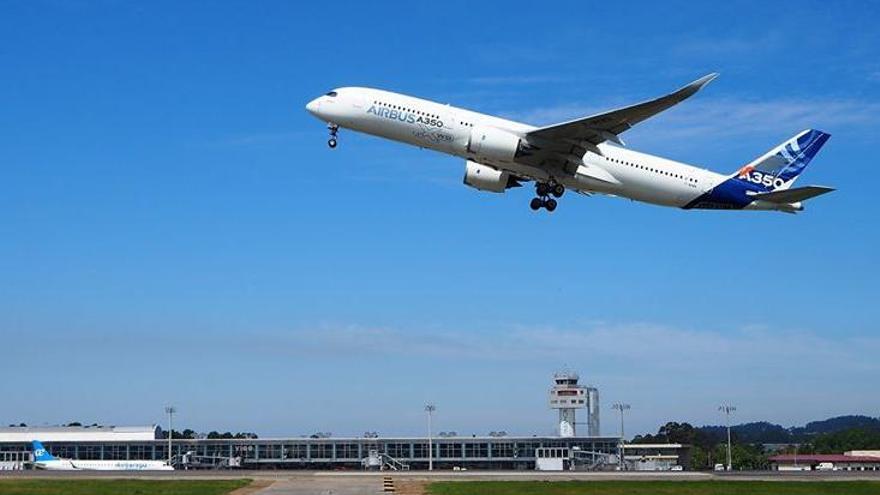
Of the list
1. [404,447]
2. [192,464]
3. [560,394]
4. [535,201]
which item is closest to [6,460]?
[192,464]

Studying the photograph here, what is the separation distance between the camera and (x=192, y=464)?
5231 inches

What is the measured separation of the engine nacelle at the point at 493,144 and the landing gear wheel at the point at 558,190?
4591 millimetres

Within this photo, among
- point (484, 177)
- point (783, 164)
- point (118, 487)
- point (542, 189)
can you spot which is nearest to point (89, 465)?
point (118, 487)

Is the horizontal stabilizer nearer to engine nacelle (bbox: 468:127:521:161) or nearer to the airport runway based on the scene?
engine nacelle (bbox: 468:127:521:161)

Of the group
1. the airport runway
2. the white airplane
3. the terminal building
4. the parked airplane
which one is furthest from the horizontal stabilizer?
the terminal building

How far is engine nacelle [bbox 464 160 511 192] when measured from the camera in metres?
62.2

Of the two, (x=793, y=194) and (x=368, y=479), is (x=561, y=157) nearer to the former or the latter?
(x=793, y=194)

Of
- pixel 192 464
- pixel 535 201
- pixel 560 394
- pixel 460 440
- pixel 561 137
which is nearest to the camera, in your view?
pixel 561 137

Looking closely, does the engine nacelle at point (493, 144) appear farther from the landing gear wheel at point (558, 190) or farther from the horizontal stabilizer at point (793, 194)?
the horizontal stabilizer at point (793, 194)

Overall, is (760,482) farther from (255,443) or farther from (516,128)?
(255,443)

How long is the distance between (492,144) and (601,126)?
5675 millimetres

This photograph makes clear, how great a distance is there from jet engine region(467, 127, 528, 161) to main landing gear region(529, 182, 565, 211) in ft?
14.2

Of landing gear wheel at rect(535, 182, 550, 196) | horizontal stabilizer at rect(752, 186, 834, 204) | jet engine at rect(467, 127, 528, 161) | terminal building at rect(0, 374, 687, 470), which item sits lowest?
terminal building at rect(0, 374, 687, 470)

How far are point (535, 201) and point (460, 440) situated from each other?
86480 mm
